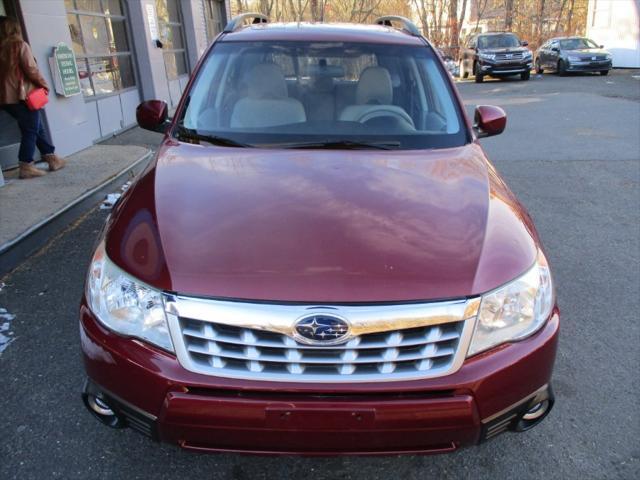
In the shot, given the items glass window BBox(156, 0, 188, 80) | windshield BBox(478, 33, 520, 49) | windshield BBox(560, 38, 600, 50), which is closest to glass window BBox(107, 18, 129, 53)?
glass window BBox(156, 0, 188, 80)

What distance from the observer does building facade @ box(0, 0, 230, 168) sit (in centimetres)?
684

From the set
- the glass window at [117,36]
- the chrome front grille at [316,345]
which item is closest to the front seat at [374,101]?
the chrome front grille at [316,345]

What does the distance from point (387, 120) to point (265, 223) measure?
1381mm

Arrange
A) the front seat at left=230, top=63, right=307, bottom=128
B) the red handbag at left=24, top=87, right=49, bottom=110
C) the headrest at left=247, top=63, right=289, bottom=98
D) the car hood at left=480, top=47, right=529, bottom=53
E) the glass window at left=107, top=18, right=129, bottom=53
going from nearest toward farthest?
the front seat at left=230, top=63, right=307, bottom=128 → the headrest at left=247, top=63, right=289, bottom=98 → the red handbag at left=24, top=87, right=49, bottom=110 → the glass window at left=107, top=18, right=129, bottom=53 → the car hood at left=480, top=47, right=529, bottom=53

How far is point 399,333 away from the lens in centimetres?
172

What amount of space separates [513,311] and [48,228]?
4.15m

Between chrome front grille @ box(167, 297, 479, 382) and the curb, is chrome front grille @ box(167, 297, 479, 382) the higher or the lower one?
the higher one

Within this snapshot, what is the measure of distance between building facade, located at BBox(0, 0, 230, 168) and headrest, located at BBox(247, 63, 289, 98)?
466 cm

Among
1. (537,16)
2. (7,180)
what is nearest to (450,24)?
(537,16)

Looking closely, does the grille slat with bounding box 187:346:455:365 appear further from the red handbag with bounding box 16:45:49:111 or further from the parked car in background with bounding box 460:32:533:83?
the parked car in background with bounding box 460:32:533:83

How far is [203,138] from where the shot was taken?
2.87 m

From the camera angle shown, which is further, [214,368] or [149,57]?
[149,57]

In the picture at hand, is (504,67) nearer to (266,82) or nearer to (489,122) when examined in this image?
(489,122)

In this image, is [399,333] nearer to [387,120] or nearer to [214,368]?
[214,368]
